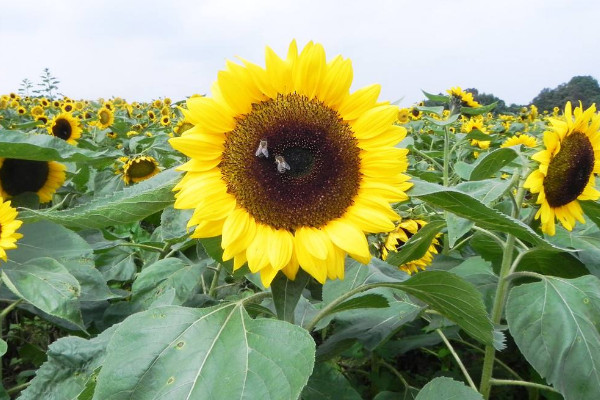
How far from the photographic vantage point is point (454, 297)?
125 centimetres

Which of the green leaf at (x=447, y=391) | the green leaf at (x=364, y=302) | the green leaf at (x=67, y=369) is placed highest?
the green leaf at (x=364, y=302)

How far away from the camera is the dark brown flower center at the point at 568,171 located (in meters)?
1.89

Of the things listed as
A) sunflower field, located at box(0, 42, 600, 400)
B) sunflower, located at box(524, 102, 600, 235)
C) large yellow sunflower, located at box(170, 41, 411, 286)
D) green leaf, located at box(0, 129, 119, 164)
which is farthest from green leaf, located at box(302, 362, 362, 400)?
green leaf, located at box(0, 129, 119, 164)

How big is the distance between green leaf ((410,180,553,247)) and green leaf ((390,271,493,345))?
0.15 m

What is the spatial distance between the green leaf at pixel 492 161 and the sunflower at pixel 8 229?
4.67 ft

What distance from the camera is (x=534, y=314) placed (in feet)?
5.10

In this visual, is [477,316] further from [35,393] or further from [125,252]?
[125,252]

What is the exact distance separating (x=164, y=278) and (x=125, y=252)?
0.71 metres

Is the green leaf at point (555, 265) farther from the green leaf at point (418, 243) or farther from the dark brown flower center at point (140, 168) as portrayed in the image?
the dark brown flower center at point (140, 168)

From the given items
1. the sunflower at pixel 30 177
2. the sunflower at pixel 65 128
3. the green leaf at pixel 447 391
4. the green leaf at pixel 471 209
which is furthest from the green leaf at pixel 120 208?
the sunflower at pixel 65 128

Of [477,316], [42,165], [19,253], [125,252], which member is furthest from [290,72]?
[42,165]

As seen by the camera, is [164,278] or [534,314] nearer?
[534,314]

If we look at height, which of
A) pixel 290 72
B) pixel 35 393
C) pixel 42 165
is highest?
pixel 290 72

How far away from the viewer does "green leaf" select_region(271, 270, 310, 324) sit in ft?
3.91
